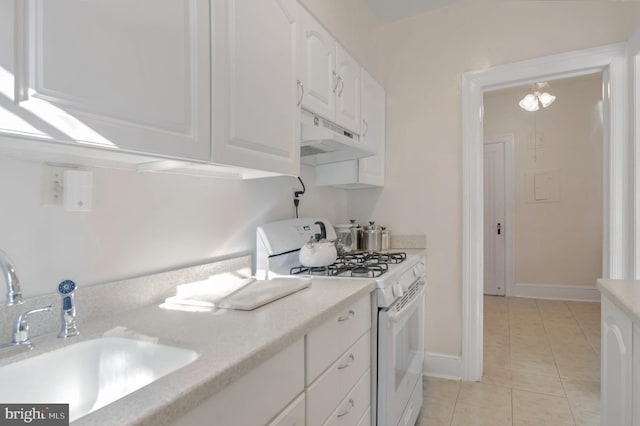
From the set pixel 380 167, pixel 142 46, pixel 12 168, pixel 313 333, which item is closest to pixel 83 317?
pixel 12 168

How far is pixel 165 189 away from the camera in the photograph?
1.33 meters

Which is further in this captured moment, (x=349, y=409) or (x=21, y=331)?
(x=349, y=409)

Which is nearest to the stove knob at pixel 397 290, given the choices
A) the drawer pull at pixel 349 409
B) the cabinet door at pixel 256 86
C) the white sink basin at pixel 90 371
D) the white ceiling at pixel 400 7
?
the drawer pull at pixel 349 409

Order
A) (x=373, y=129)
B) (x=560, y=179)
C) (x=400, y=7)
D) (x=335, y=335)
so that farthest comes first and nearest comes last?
1. (x=560, y=179)
2. (x=400, y=7)
3. (x=373, y=129)
4. (x=335, y=335)

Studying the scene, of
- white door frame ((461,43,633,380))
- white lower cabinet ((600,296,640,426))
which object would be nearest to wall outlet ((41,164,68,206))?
white lower cabinet ((600,296,640,426))

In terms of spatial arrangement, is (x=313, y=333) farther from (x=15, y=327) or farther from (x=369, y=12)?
(x=369, y=12)

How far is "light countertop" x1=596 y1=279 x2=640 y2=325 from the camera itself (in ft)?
3.42

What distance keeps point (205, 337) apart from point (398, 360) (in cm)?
107

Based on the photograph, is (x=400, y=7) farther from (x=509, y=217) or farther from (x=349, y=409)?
(x=509, y=217)

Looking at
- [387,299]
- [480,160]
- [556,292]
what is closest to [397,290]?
[387,299]

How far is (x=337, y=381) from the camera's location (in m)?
1.21

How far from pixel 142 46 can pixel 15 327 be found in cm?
73

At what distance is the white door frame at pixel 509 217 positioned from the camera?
483 cm

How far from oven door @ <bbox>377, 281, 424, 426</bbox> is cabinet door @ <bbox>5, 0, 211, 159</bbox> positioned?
1.06m
